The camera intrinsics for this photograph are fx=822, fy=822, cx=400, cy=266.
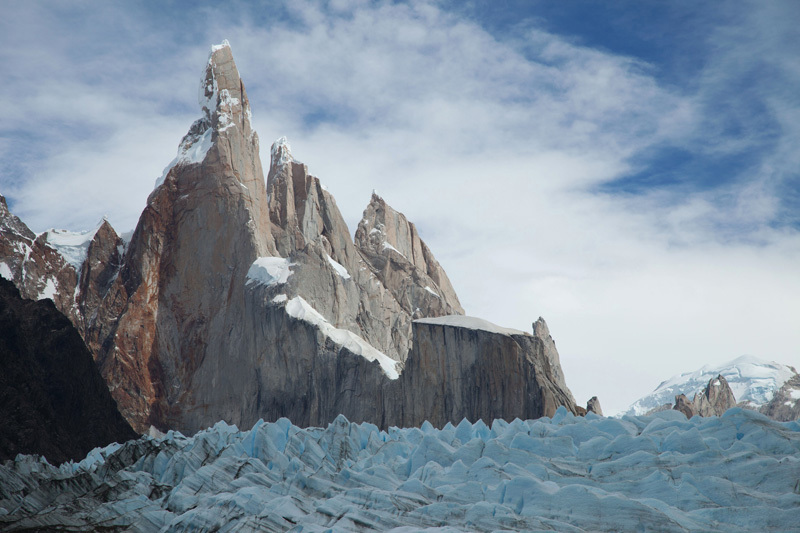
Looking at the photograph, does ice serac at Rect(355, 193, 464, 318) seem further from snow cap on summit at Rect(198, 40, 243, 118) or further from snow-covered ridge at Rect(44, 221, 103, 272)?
snow-covered ridge at Rect(44, 221, 103, 272)

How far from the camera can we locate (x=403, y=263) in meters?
129

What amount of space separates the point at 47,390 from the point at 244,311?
Result: 32.8 m

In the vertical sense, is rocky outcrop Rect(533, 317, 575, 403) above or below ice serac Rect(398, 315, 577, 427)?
above

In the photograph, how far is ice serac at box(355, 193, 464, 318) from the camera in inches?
4919

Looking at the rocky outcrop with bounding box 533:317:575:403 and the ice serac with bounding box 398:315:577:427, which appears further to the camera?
the rocky outcrop with bounding box 533:317:575:403

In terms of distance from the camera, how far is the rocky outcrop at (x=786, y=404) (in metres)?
130

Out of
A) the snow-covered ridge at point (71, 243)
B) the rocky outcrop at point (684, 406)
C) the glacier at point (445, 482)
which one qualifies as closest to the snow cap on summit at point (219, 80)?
the snow-covered ridge at point (71, 243)

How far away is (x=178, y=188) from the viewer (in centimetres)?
10706

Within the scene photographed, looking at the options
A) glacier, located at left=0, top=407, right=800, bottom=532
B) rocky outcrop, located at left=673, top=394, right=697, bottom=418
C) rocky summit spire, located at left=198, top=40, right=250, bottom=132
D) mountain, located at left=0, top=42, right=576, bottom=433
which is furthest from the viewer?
rocky outcrop, located at left=673, top=394, right=697, bottom=418

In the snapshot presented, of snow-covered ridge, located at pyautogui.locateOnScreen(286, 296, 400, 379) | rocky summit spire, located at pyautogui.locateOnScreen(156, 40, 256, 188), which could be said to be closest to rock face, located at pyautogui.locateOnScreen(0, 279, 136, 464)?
snow-covered ridge, located at pyautogui.locateOnScreen(286, 296, 400, 379)

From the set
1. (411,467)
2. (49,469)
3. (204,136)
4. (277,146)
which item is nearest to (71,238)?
(204,136)

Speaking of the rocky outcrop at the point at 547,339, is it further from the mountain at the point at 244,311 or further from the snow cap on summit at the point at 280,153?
the snow cap on summit at the point at 280,153

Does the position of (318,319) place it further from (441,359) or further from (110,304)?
(110,304)

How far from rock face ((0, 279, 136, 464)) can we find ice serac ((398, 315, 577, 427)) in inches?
1145
